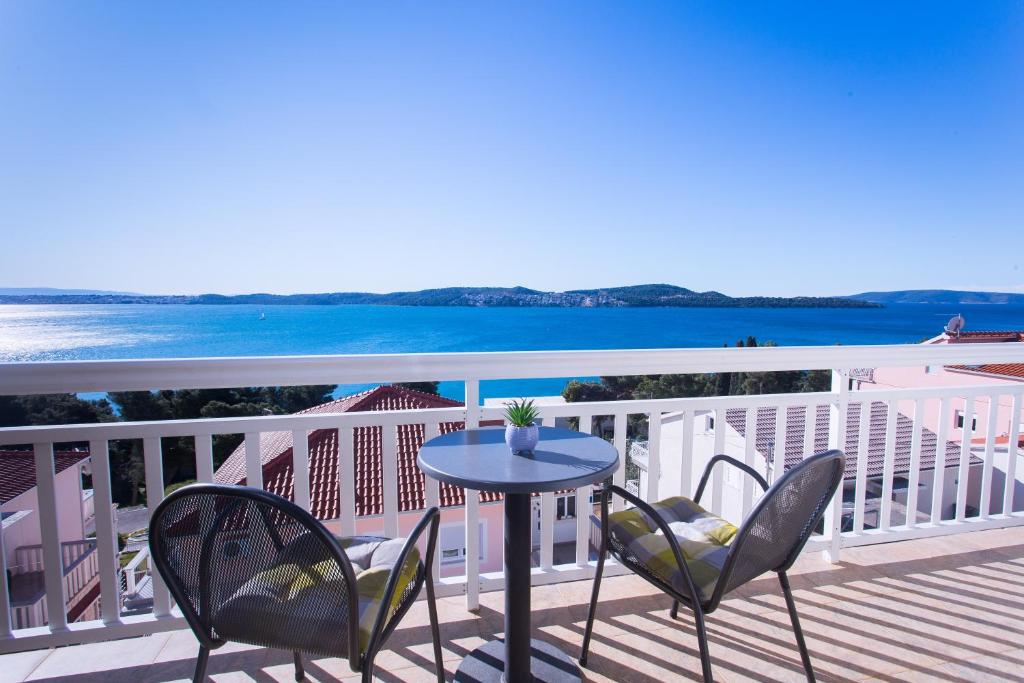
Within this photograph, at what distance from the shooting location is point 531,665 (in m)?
1.70

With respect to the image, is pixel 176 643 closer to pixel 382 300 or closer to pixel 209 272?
pixel 382 300

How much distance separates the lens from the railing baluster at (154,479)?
5.71 feet

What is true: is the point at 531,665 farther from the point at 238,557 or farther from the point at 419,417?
the point at 238,557

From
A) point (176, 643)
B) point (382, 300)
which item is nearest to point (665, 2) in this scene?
point (176, 643)

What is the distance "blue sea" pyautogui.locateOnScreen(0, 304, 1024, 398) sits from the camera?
9602 mm

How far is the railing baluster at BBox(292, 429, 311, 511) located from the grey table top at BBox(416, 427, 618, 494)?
0.52 metres

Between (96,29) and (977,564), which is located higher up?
(96,29)

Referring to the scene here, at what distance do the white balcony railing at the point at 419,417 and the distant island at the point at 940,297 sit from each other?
24.3ft

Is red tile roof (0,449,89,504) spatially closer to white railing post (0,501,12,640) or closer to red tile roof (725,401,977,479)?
white railing post (0,501,12,640)

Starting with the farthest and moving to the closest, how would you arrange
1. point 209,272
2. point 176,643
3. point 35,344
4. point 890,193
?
point 209,272, point 35,344, point 890,193, point 176,643

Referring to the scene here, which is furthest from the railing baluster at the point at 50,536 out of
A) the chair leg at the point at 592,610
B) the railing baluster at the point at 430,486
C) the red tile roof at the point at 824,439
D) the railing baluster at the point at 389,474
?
the red tile roof at the point at 824,439

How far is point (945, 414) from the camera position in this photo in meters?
2.57

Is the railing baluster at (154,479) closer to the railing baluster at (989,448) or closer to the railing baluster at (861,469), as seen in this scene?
the railing baluster at (861,469)

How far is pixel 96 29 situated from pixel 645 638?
6200mm
